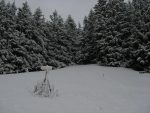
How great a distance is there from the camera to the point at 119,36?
33062mm

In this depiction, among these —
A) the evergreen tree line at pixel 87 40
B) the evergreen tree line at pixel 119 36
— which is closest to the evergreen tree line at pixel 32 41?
the evergreen tree line at pixel 87 40

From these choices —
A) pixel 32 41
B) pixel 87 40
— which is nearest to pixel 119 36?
pixel 87 40

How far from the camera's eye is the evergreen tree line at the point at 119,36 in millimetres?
28250

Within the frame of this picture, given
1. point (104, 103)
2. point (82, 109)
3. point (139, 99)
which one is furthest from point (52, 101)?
point (139, 99)

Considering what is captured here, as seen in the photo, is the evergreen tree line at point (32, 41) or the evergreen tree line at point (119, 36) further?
the evergreen tree line at point (32, 41)

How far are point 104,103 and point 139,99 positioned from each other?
238 centimetres

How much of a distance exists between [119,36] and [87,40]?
7.71 metres

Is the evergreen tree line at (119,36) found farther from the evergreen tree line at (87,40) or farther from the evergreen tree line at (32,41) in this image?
the evergreen tree line at (32,41)

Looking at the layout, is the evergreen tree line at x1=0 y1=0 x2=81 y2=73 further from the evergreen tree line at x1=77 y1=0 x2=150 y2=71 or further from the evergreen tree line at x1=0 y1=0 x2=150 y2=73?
the evergreen tree line at x1=77 y1=0 x2=150 y2=71

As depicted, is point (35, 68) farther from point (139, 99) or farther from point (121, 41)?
point (139, 99)

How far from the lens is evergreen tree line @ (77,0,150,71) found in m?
28.2

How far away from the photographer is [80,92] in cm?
1313

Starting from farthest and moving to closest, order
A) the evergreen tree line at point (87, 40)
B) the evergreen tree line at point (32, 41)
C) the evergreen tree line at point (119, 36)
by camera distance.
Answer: the evergreen tree line at point (32, 41) → the evergreen tree line at point (87, 40) → the evergreen tree line at point (119, 36)

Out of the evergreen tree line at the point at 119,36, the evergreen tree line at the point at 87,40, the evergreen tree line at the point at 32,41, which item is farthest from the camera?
the evergreen tree line at the point at 32,41
